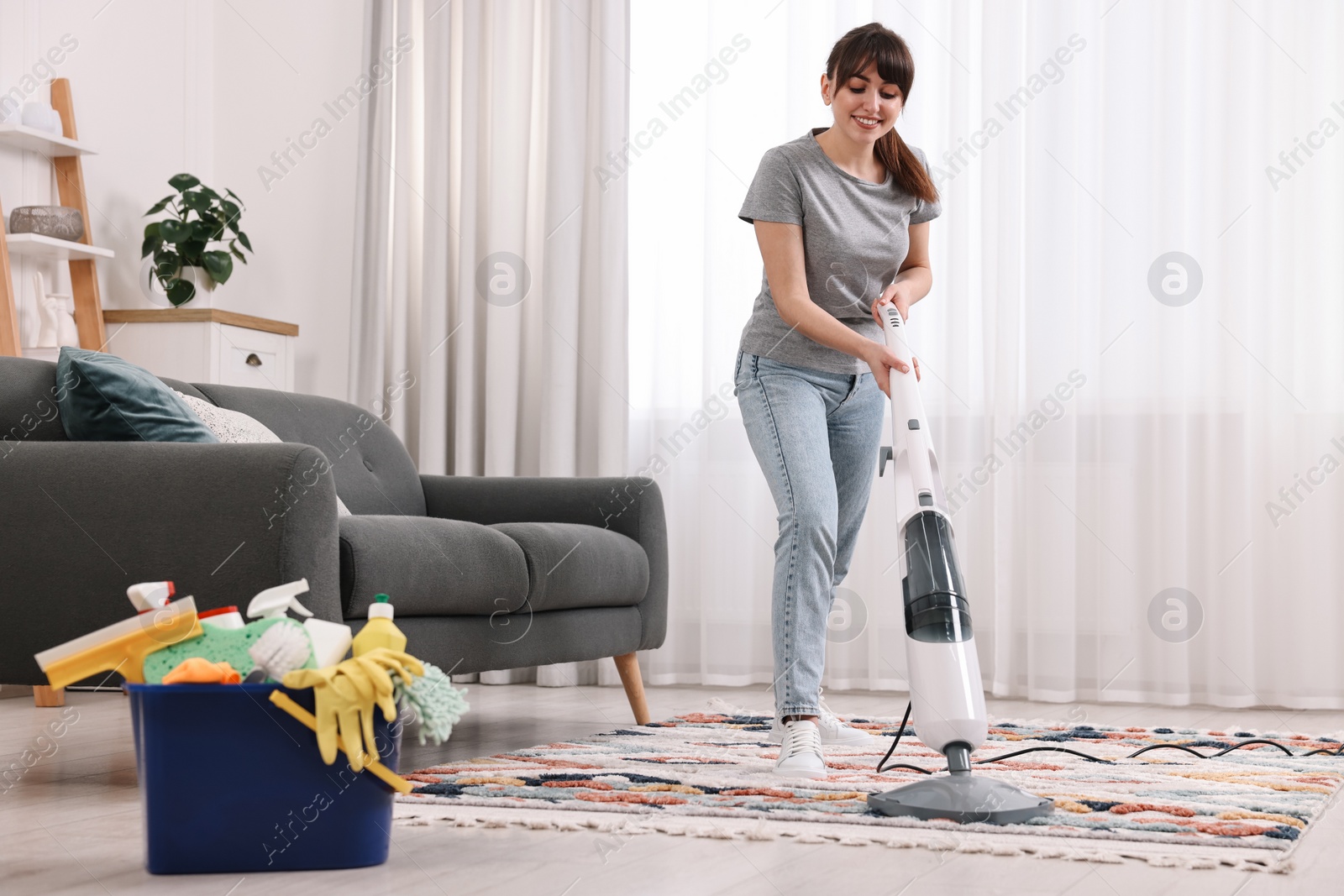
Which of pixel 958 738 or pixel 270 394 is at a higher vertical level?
pixel 270 394

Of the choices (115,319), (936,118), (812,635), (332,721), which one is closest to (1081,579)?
(936,118)

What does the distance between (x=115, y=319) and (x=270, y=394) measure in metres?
1.22

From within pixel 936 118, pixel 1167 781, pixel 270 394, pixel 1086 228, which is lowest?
pixel 1167 781

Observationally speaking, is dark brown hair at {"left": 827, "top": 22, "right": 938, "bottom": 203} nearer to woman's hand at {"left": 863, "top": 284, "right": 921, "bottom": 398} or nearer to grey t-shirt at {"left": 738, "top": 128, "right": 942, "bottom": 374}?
grey t-shirt at {"left": 738, "top": 128, "right": 942, "bottom": 374}

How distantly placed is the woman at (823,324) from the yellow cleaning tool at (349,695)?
0.75 meters

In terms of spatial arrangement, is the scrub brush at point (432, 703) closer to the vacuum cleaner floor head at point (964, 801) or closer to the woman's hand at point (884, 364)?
the vacuum cleaner floor head at point (964, 801)

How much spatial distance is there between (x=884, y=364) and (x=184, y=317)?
229 cm

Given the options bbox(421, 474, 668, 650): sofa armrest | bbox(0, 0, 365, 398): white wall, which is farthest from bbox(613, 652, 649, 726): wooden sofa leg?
bbox(0, 0, 365, 398): white wall

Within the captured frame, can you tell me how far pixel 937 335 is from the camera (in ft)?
10.8

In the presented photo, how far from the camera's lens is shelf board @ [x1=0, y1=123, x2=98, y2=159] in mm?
3271

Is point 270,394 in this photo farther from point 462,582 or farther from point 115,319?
point 115,319

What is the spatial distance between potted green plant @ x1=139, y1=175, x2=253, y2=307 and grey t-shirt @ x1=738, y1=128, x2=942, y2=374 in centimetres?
205

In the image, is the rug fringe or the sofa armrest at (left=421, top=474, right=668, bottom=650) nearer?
the rug fringe

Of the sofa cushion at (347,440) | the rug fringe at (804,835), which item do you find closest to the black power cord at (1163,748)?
the rug fringe at (804,835)
